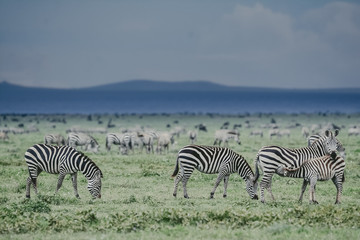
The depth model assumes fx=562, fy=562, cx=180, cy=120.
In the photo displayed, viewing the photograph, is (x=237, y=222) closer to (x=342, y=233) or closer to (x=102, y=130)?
(x=342, y=233)

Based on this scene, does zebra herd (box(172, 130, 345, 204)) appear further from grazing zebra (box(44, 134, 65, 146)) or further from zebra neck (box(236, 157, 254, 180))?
grazing zebra (box(44, 134, 65, 146))

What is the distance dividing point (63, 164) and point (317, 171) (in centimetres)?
735

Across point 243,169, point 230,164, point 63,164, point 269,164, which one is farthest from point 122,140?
point 269,164

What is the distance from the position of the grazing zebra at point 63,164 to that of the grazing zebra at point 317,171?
5.39 metres

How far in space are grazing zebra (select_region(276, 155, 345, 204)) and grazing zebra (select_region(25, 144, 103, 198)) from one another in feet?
17.7

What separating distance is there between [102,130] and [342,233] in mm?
46459

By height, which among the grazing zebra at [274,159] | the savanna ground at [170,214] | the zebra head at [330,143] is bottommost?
the savanna ground at [170,214]

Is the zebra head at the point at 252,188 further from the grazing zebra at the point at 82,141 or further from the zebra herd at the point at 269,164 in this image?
the grazing zebra at the point at 82,141

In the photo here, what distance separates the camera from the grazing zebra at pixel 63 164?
16.6 meters

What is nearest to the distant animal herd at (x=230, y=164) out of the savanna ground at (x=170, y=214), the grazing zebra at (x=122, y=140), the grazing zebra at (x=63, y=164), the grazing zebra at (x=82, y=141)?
the grazing zebra at (x=63, y=164)

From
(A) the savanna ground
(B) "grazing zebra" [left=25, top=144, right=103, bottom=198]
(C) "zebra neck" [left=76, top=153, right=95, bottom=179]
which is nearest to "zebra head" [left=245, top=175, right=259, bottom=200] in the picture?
(A) the savanna ground

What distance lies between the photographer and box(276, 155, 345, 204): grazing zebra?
15.6 meters

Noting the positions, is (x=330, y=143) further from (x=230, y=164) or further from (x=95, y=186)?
(x=95, y=186)

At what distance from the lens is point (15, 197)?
16.9 m
